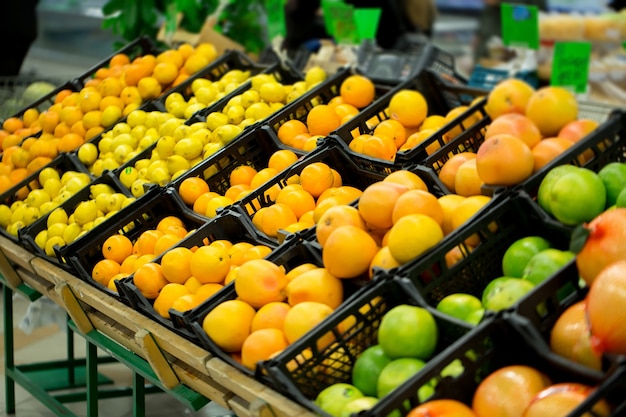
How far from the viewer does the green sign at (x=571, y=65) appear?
3244 millimetres

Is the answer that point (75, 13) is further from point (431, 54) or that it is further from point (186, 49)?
point (431, 54)

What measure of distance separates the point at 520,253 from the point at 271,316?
2.04 ft

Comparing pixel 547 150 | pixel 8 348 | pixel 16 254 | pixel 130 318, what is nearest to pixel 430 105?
pixel 547 150

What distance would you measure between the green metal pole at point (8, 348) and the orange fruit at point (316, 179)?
1579 millimetres

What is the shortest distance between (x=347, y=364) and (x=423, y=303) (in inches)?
9.3

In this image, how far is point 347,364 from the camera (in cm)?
177

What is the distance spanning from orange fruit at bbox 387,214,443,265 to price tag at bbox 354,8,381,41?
7.53 feet

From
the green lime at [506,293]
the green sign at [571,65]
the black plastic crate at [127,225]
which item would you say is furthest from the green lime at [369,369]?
the green sign at [571,65]

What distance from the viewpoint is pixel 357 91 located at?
3.04 metres

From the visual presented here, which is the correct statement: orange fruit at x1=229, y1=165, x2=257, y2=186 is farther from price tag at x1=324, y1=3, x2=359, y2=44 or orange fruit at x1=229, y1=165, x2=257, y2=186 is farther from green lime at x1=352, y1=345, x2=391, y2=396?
price tag at x1=324, y1=3, x2=359, y2=44

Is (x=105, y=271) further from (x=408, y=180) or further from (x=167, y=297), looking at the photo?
(x=408, y=180)

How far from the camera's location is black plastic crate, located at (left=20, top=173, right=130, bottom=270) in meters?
2.82

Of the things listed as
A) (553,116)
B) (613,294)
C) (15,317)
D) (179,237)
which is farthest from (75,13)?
(613,294)

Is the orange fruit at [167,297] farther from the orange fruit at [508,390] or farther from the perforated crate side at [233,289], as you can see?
the orange fruit at [508,390]
